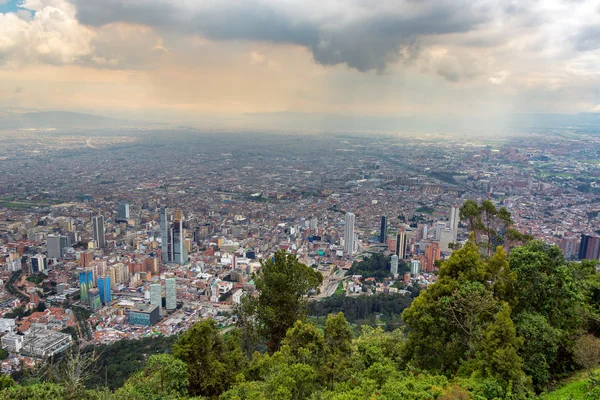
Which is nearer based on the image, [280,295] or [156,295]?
[280,295]

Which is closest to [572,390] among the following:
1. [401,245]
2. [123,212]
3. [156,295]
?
[156,295]

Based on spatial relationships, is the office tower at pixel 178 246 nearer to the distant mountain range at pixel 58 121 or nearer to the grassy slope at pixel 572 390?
the grassy slope at pixel 572 390

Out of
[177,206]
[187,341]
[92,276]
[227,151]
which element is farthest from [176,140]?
[187,341]

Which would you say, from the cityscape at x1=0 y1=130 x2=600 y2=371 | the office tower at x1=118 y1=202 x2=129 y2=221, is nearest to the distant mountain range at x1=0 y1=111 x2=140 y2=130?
the cityscape at x1=0 y1=130 x2=600 y2=371

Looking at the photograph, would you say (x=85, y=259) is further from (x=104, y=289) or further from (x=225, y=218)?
(x=225, y=218)

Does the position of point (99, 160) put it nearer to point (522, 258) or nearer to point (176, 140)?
point (176, 140)

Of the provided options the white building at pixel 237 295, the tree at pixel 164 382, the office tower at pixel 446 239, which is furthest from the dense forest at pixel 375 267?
the tree at pixel 164 382
